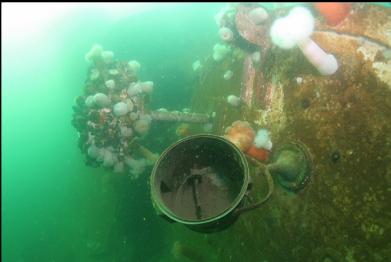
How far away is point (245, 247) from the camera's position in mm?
4086

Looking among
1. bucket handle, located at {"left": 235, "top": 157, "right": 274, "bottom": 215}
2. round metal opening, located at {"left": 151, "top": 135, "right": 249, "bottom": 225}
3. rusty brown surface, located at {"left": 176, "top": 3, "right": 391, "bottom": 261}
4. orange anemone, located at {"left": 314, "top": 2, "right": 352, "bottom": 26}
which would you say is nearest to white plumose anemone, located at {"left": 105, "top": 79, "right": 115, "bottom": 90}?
round metal opening, located at {"left": 151, "top": 135, "right": 249, "bottom": 225}

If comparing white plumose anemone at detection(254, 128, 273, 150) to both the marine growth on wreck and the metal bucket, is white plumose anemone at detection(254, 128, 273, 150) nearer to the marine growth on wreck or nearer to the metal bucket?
the marine growth on wreck

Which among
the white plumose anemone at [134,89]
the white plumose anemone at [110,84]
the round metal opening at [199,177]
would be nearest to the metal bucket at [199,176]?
the round metal opening at [199,177]

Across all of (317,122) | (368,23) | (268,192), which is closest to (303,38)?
(368,23)

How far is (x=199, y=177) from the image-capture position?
3.94 meters

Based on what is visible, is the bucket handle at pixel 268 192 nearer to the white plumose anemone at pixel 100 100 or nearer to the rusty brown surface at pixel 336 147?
the rusty brown surface at pixel 336 147

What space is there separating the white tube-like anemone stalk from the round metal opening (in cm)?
132

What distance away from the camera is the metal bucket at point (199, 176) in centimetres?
353

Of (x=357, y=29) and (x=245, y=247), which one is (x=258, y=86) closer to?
(x=357, y=29)

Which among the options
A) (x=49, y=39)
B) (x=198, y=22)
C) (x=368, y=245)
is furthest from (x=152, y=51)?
(x=49, y=39)

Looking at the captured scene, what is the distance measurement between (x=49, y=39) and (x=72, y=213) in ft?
72.6

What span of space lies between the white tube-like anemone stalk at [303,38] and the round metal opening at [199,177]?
4.33 feet

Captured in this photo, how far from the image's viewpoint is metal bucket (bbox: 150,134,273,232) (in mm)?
3525

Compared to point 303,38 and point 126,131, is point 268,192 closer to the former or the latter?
point 303,38
